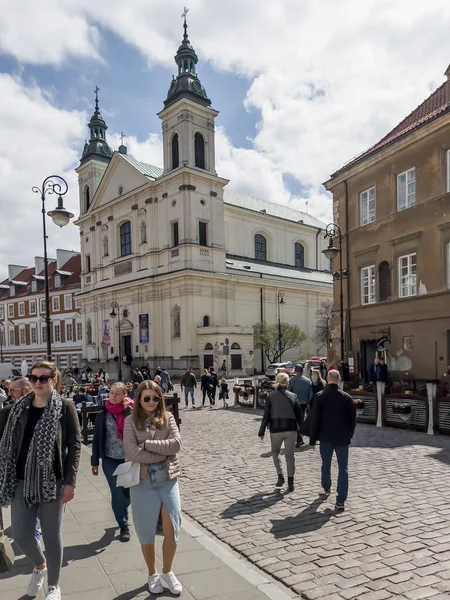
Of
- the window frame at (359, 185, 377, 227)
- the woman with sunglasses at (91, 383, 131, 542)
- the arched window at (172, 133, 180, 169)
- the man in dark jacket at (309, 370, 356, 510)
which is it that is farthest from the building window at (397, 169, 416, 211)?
the arched window at (172, 133, 180, 169)

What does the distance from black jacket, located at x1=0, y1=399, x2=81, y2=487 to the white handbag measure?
1.27 ft

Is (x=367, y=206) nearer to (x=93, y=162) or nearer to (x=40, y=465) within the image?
(x=40, y=465)

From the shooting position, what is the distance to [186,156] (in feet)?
138

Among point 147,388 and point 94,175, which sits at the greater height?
point 94,175

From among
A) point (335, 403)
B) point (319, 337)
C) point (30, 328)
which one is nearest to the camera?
point (335, 403)

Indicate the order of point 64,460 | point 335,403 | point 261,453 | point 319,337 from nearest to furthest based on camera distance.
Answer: point 64,460 < point 335,403 < point 261,453 < point 319,337

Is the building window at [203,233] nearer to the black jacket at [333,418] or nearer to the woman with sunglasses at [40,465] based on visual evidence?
the black jacket at [333,418]

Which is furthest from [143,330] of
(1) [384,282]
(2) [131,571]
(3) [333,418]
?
(2) [131,571]

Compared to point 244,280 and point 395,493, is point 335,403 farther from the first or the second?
point 244,280

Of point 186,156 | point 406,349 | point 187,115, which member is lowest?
point 406,349

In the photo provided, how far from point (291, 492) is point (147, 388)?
4179 millimetres

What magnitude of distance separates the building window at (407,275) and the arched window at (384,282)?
644 mm

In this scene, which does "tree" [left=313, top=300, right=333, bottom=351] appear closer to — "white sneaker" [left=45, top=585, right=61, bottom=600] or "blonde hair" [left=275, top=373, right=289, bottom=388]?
"blonde hair" [left=275, top=373, right=289, bottom=388]

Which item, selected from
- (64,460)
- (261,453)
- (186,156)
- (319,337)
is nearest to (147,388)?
(64,460)
